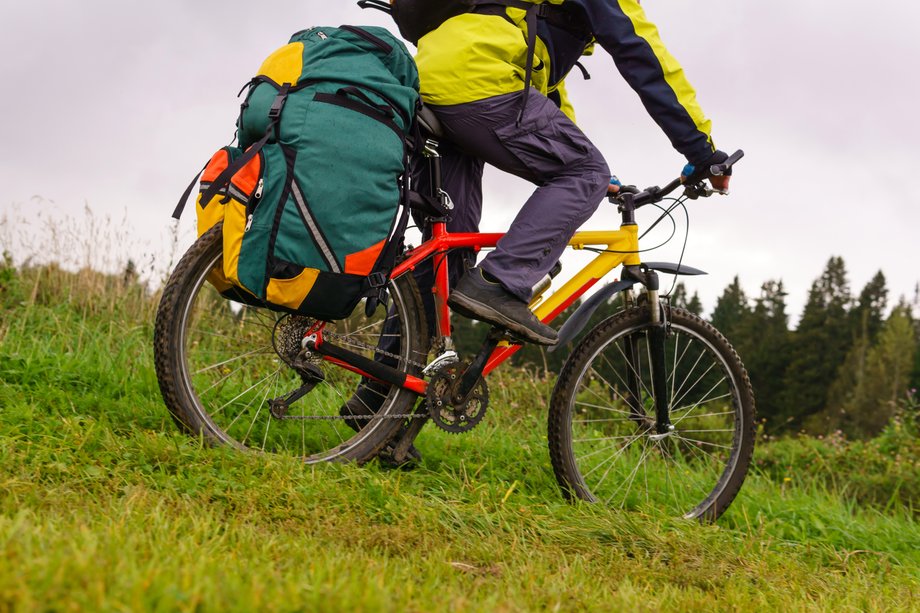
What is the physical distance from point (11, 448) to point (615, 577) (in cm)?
209

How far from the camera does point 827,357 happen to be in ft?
191

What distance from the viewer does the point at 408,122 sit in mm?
3287

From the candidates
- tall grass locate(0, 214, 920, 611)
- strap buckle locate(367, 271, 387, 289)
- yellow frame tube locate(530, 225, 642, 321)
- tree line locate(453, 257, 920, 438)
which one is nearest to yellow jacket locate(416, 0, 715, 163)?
yellow frame tube locate(530, 225, 642, 321)

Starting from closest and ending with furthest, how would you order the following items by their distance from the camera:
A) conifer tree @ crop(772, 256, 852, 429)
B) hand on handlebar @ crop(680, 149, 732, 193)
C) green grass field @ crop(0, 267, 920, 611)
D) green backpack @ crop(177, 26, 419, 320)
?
1. green grass field @ crop(0, 267, 920, 611)
2. green backpack @ crop(177, 26, 419, 320)
3. hand on handlebar @ crop(680, 149, 732, 193)
4. conifer tree @ crop(772, 256, 852, 429)

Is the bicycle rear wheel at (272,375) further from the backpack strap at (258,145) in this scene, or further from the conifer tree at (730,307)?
the conifer tree at (730,307)

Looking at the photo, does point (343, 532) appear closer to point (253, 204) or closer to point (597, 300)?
point (253, 204)

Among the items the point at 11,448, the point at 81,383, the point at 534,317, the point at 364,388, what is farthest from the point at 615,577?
the point at 81,383

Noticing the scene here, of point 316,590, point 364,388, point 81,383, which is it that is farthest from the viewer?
point 81,383

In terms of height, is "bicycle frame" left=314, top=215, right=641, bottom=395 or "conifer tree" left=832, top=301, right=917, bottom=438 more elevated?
"conifer tree" left=832, top=301, right=917, bottom=438

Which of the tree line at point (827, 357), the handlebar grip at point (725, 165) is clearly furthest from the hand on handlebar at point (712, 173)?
the tree line at point (827, 357)

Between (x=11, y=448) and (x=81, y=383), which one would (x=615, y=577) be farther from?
(x=81, y=383)

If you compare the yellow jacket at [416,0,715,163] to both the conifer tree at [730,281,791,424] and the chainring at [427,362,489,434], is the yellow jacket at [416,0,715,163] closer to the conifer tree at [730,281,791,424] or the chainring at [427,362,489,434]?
the chainring at [427,362,489,434]

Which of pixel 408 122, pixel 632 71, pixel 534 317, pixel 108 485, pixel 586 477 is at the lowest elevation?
pixel 108 485

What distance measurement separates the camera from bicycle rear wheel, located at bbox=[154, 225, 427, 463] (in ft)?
10.6
